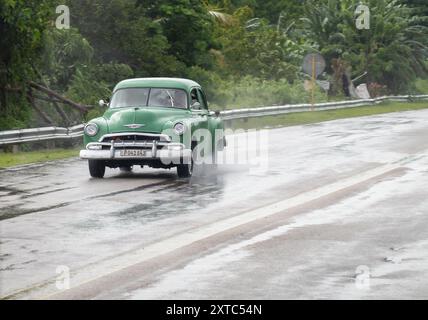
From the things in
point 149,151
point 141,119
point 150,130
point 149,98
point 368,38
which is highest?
point 368,38

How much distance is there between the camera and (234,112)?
121ft

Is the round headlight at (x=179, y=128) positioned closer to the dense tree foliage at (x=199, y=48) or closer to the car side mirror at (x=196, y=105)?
the car side mirror at (x=196, y=105)

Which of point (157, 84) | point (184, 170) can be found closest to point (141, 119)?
point (184, 170)

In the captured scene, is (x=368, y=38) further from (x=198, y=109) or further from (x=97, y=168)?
(x=97, y=168)

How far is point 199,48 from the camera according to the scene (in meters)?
45.9

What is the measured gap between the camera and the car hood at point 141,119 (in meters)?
20.1

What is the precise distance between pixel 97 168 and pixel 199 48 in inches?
1021

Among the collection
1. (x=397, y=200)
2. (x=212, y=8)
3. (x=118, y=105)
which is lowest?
(x=397, y=200)

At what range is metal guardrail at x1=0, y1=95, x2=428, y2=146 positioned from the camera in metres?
25.7

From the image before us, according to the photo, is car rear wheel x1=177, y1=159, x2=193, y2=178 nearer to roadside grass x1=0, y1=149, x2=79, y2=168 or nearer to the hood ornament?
the hood ornament

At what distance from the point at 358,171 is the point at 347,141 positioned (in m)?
8.12
